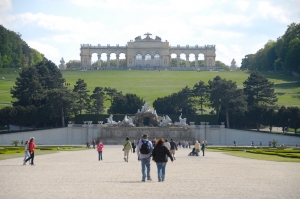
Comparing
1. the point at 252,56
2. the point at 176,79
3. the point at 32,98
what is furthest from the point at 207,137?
the point at 252,56

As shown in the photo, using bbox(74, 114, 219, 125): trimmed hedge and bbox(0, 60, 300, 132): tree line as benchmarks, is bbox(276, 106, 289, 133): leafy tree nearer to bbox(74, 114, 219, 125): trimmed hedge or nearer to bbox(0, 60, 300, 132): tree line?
bbox(0, 60, 300, 132): tree line

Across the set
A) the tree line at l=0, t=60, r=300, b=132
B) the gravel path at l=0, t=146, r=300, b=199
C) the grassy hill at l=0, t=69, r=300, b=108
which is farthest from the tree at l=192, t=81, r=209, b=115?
the gravel path at l=0, t=146, r=300, b=199

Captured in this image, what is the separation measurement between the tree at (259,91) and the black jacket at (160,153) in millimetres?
54757

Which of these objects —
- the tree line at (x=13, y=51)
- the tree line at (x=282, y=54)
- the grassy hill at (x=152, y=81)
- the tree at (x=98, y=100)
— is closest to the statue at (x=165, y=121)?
the tree at (x=98, y=100)

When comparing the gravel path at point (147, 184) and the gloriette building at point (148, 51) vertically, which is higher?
the gloriette building at point (148, 51)

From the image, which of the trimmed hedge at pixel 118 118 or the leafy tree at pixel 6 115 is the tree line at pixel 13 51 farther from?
the trimmed hedge at pixel 118 118

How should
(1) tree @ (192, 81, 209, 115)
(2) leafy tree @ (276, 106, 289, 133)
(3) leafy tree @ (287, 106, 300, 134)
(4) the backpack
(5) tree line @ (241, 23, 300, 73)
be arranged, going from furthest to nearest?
(5) tree line @ (241, 23, 300, 73)
(1) tree @ (192, 81, 209, 115)
(2) leafy tree @ (276, 106, 289, 133)
(3) leafy tree @ (287, 106, 300, 134)
(4) the backpack

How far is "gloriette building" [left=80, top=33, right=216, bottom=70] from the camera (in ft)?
446

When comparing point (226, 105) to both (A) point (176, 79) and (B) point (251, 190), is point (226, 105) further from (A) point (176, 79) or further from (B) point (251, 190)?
(B) point (251, 190)

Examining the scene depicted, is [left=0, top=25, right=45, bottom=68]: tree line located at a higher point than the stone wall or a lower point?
higher

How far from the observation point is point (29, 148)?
26.1 m

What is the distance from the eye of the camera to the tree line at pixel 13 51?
110188 mm

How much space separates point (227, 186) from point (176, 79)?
280 ft

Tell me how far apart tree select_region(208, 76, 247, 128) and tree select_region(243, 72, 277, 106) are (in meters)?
3.08
